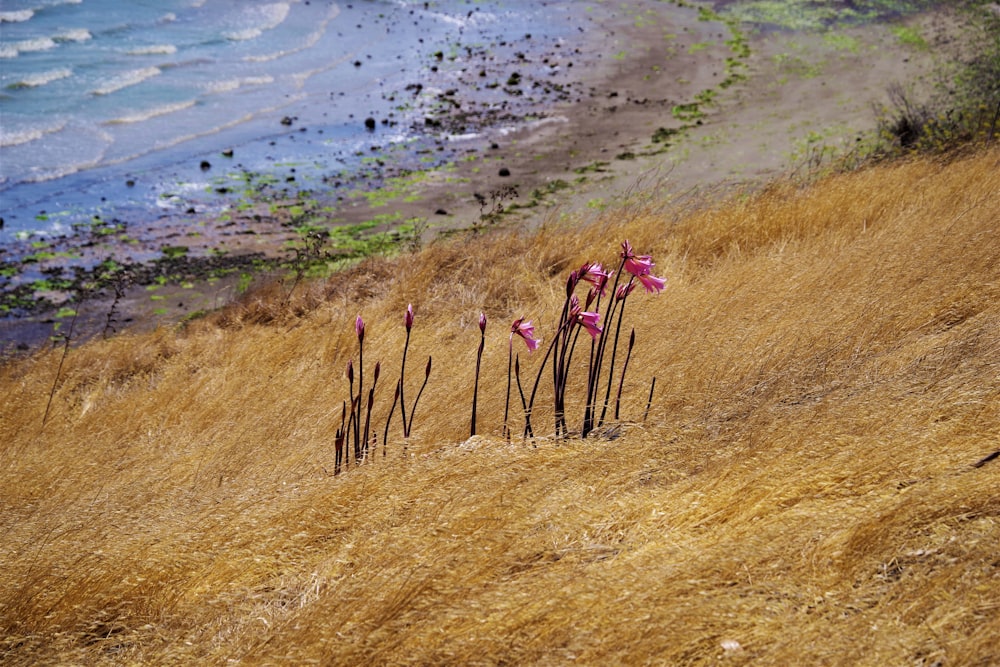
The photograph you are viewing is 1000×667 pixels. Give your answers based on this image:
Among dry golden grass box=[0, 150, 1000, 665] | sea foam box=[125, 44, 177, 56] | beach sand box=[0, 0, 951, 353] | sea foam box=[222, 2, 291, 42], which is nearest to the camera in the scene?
dry golden grass box=[0, 150, 1000, 665]

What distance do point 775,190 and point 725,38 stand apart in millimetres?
11345

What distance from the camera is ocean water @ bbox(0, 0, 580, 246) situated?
12.8 m

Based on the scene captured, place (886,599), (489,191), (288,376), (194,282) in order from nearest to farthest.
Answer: (886,599) → (288,376) → (194,282) → (489,191)

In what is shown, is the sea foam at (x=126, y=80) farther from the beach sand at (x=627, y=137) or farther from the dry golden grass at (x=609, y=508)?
the dry golden grass at (x=609, y=508)

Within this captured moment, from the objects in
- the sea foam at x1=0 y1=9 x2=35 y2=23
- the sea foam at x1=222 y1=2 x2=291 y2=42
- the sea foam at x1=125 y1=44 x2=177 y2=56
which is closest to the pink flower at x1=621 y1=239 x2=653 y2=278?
the sea foam at x1=125 y1=44 x2=177 y2=56

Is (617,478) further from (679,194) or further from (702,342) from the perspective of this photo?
(679,194)

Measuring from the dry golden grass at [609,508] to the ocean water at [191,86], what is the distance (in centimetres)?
816

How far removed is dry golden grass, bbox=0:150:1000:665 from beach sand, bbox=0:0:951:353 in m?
4.07

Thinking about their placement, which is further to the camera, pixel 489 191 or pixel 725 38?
pixel 725 38

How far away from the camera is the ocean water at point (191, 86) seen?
1278 centimetres

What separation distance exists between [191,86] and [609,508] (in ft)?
54.0

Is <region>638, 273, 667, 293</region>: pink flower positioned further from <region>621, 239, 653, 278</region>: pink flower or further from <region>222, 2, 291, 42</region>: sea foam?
<region>222, 2, 291, 42</region>: sea foam

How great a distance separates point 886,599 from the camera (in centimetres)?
226

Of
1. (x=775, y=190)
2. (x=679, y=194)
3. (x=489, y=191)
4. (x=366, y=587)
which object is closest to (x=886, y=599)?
(x=366, y=587)
